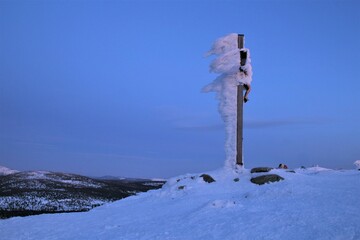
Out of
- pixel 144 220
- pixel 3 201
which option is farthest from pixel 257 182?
pixel 3 201

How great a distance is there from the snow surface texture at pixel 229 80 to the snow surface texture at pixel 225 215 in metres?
2.85

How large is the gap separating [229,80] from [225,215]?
457 inches

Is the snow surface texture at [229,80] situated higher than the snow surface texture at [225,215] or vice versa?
the snow surface texture at [229,80]

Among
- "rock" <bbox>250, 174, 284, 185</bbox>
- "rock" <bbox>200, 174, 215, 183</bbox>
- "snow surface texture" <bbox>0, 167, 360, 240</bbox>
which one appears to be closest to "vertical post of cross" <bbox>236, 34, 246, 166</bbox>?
"snow surface texture" <bbox>0, 167, 360, 240</bbox>

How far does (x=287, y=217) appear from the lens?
10117mm

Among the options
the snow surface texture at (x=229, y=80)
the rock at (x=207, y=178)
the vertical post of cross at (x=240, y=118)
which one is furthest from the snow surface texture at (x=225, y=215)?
the snow surface texture at (x=229, y=80)

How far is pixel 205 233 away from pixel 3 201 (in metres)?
29.8

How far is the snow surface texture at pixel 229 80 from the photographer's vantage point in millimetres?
20886

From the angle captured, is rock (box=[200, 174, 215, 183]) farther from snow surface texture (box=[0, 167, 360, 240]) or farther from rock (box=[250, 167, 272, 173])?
rock (box=[250, 167, 272, 173])

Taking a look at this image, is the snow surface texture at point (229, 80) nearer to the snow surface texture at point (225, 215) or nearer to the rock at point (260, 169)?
the rock at point (260, 169)

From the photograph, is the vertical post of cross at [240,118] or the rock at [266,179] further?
the vertical post of cross at [240,118]

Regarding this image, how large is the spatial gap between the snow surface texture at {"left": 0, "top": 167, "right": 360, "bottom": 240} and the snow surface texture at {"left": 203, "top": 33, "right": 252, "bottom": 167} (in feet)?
9.36

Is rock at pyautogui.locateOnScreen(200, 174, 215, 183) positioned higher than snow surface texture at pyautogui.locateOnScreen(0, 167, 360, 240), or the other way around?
rock at pyautogui.locateOnScreen(200, 174, 215, 183)

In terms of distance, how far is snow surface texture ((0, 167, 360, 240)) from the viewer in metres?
9.39
